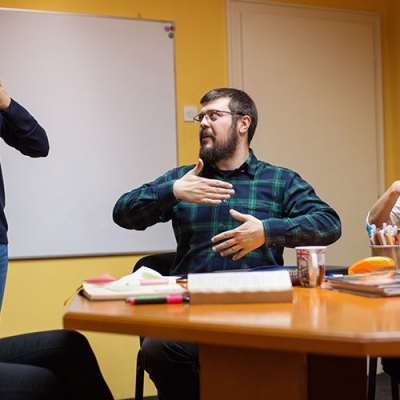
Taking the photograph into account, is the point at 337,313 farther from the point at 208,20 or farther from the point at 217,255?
the point at 208,20

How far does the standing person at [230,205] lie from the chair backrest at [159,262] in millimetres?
29

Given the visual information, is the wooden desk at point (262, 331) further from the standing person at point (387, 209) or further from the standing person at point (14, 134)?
the standing person at point (387, 209)

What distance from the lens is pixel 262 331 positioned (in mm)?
824

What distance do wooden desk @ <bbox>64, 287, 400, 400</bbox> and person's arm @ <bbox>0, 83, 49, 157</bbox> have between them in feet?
3.13

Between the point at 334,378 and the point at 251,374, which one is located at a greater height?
the point at 251,374

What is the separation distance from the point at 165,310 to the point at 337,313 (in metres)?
0.30

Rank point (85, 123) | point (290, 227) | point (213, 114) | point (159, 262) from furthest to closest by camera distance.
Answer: point (85, 123) < point (213, 114) < point (159, 262) < point (290, 227)

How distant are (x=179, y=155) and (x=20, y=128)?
1186 mm

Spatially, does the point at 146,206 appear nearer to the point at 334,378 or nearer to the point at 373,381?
the point at 334,378

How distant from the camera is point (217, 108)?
7.25 feet

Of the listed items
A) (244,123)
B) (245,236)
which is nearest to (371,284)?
(245,236)

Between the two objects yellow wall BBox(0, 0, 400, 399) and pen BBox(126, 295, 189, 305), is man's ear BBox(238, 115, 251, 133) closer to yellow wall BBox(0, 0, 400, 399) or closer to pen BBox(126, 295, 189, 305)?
yellow wall BBox(0, 0, 400, 399)

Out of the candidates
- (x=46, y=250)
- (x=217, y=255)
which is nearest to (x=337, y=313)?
(x=217, y=255)

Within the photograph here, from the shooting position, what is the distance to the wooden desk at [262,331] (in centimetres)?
79
